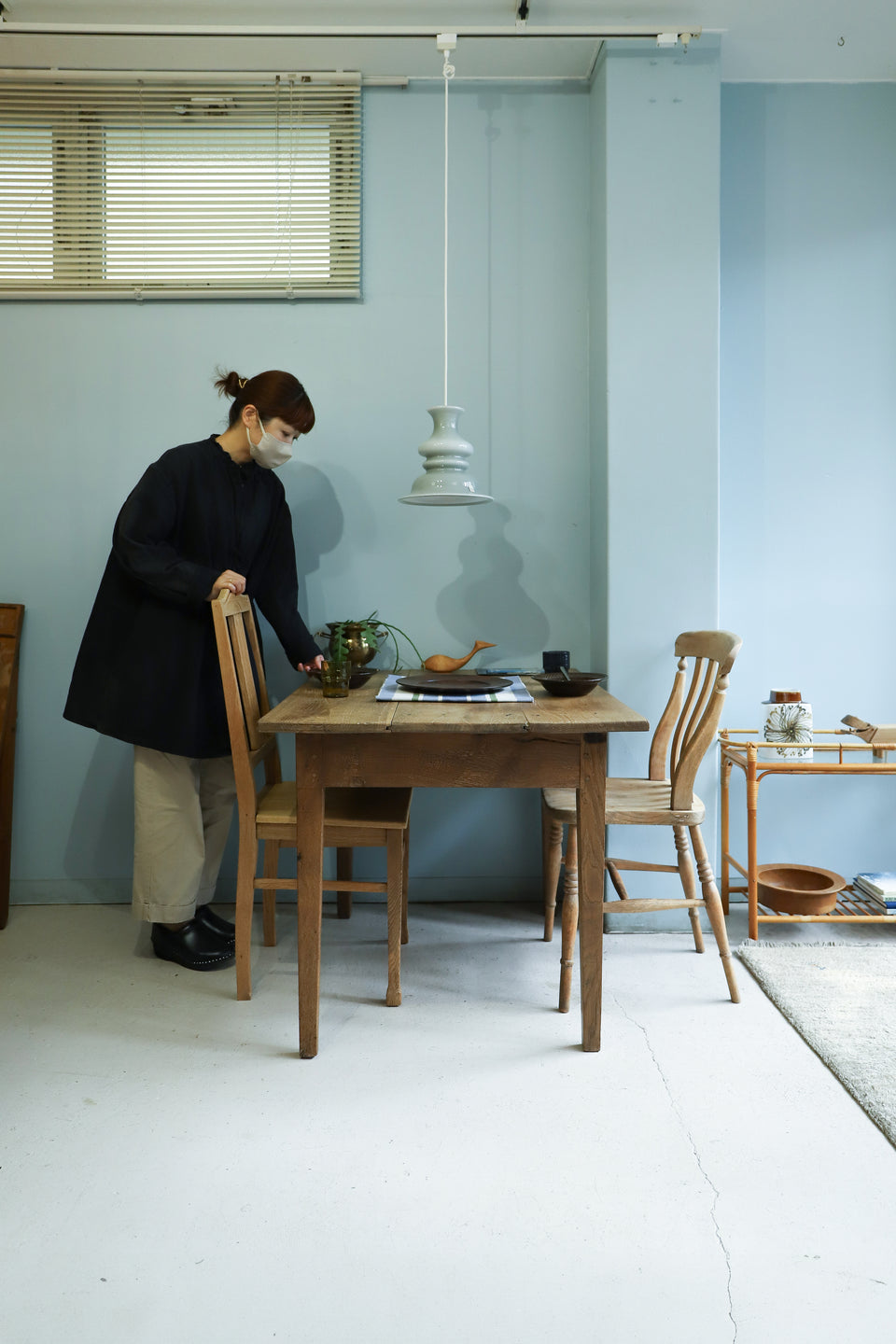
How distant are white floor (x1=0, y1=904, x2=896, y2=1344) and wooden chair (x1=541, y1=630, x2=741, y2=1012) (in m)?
0.23

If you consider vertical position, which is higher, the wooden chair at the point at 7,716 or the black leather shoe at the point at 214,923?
the wooden chair at the point at 7,716

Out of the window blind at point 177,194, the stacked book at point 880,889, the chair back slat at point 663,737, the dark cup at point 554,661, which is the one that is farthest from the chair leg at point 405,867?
the window blind at point 177,194

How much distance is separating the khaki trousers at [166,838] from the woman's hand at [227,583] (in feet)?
1.54

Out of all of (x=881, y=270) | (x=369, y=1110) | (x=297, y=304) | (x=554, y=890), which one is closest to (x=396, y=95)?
(x=297, y=304)

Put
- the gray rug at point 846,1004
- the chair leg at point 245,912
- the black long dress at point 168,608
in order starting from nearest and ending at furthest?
the gray rug at point 846,1004 → the chair leg at point 245,912 → the black long dress at point 168,608

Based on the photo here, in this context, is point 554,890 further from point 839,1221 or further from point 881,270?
point 881,270

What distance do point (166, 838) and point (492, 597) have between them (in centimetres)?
125

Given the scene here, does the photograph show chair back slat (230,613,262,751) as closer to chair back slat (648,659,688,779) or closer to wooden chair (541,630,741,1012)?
wooden chair (541,630,741,1012)

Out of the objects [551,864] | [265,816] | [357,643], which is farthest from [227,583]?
[551,864]

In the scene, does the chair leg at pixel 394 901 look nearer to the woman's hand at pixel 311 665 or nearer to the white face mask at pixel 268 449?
the woman's hand at pixel 311 665

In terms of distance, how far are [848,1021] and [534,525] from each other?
167 cm

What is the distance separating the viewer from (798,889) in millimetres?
2836

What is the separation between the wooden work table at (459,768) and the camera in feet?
6.39

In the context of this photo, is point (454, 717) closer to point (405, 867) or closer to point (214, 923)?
point (405, 867)
